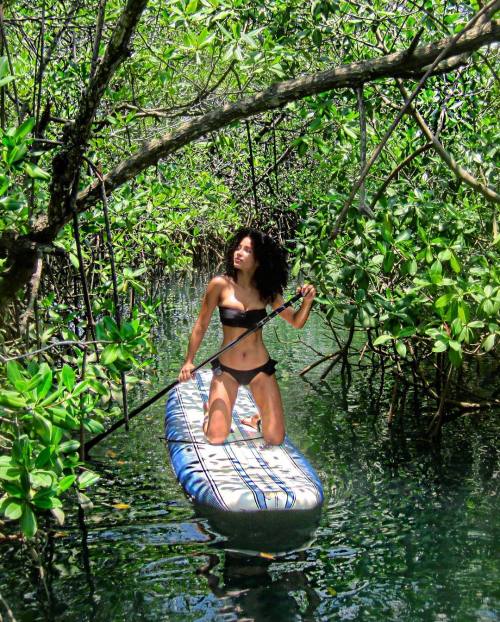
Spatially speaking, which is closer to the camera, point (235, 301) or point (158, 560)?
point (158, 560)

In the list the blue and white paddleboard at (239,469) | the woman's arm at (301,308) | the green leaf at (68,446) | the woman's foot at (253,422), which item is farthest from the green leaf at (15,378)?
the woman's foot at (253,422)

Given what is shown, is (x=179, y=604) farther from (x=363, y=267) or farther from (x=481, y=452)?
(x=481, y=452)

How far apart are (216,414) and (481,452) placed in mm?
2031

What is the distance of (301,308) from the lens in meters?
5.36

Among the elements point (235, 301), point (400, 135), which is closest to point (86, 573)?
point (235, 301)

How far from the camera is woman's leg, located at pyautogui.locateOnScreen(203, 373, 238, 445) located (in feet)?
18.7

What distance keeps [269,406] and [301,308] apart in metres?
0.81

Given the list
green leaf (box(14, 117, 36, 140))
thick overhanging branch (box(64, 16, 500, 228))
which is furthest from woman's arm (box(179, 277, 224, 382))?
green leaf (box(14, 117, 36, 140))

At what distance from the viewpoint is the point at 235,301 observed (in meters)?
5.62

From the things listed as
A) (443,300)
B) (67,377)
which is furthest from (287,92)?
(67,377)

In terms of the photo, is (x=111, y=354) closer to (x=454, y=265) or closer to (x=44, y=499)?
(x=44, y=499)

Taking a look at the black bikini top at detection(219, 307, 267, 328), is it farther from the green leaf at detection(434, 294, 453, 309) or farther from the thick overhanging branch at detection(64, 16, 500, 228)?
the thick overhanging branch at detection(64, 16, 500, 228)

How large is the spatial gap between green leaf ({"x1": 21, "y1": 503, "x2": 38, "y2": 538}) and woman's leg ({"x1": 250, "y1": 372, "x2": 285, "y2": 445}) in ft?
10.5

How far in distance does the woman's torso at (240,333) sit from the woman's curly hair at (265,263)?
0.22 ft
